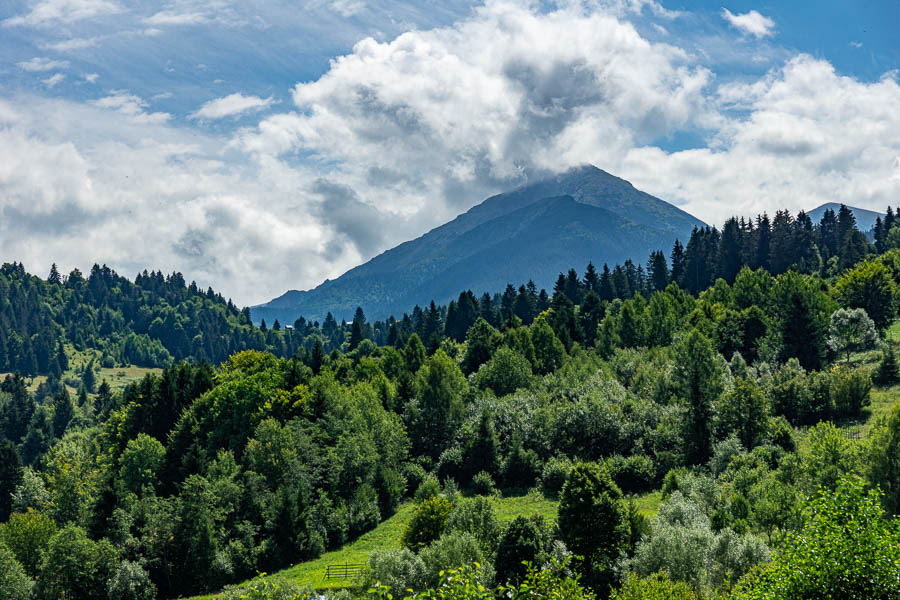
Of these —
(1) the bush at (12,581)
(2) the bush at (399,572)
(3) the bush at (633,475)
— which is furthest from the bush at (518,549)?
(1) the bush at (12,581)

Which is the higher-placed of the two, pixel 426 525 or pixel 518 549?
pixel 426 525

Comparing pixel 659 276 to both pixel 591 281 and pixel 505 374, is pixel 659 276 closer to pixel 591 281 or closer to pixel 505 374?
pixel 591 281

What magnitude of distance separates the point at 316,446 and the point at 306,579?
2672cm

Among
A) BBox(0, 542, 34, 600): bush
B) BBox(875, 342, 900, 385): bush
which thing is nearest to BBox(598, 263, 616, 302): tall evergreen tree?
BBox(875, 342, 900, 385): bush

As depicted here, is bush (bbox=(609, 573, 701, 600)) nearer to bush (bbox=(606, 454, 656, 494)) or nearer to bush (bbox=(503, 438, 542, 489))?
bush (bbox=(606, 454, 656, 494))

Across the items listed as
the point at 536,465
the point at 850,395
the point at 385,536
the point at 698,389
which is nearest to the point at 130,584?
the point at 385,536

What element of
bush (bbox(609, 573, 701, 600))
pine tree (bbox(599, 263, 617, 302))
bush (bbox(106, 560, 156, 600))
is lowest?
bush (bbox(106, 560, 156, 600))

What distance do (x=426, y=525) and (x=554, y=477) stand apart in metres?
28.7

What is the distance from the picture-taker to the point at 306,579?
229ft

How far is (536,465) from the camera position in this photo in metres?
92.4

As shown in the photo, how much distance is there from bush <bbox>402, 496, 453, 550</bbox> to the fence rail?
23.7 ft

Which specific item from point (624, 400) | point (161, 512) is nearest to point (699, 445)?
point (624, 400)

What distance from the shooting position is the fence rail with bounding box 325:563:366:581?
223 ft

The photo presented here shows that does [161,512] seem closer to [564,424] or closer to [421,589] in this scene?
[421,589]
